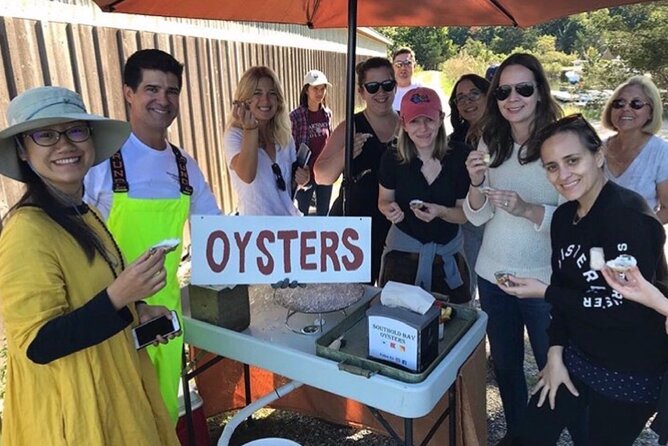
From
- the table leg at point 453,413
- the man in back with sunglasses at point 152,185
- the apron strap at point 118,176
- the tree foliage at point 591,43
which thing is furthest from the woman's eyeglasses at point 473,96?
the apron strap at point 118,176

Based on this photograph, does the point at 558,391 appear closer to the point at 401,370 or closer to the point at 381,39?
the point at 401,370

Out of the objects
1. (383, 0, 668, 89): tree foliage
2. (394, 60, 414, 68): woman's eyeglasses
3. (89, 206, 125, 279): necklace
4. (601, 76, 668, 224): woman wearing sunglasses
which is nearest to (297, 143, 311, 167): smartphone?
(89, 206, 125, 279): necklace

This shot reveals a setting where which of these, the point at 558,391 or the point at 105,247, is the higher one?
the point at 105,247

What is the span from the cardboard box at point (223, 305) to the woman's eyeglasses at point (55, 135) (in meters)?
0.73

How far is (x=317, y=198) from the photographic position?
5.90 metres

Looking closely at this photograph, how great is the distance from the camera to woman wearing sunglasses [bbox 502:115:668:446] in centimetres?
170

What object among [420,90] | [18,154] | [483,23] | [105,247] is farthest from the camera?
[483,23]

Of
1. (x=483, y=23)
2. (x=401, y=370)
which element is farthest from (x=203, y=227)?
(x=483, y=23)

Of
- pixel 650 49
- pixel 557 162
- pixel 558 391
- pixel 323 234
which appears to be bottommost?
pixel 558 391

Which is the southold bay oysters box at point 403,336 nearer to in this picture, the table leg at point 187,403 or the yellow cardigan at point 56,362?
the yellow cardigan at point 56,362

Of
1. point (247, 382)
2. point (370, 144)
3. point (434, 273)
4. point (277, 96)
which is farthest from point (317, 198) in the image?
point (434, 273)

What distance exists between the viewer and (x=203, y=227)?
74.2 inches

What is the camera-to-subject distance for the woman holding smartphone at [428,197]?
240 centimetres

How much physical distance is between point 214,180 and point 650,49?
20302 millimetres
